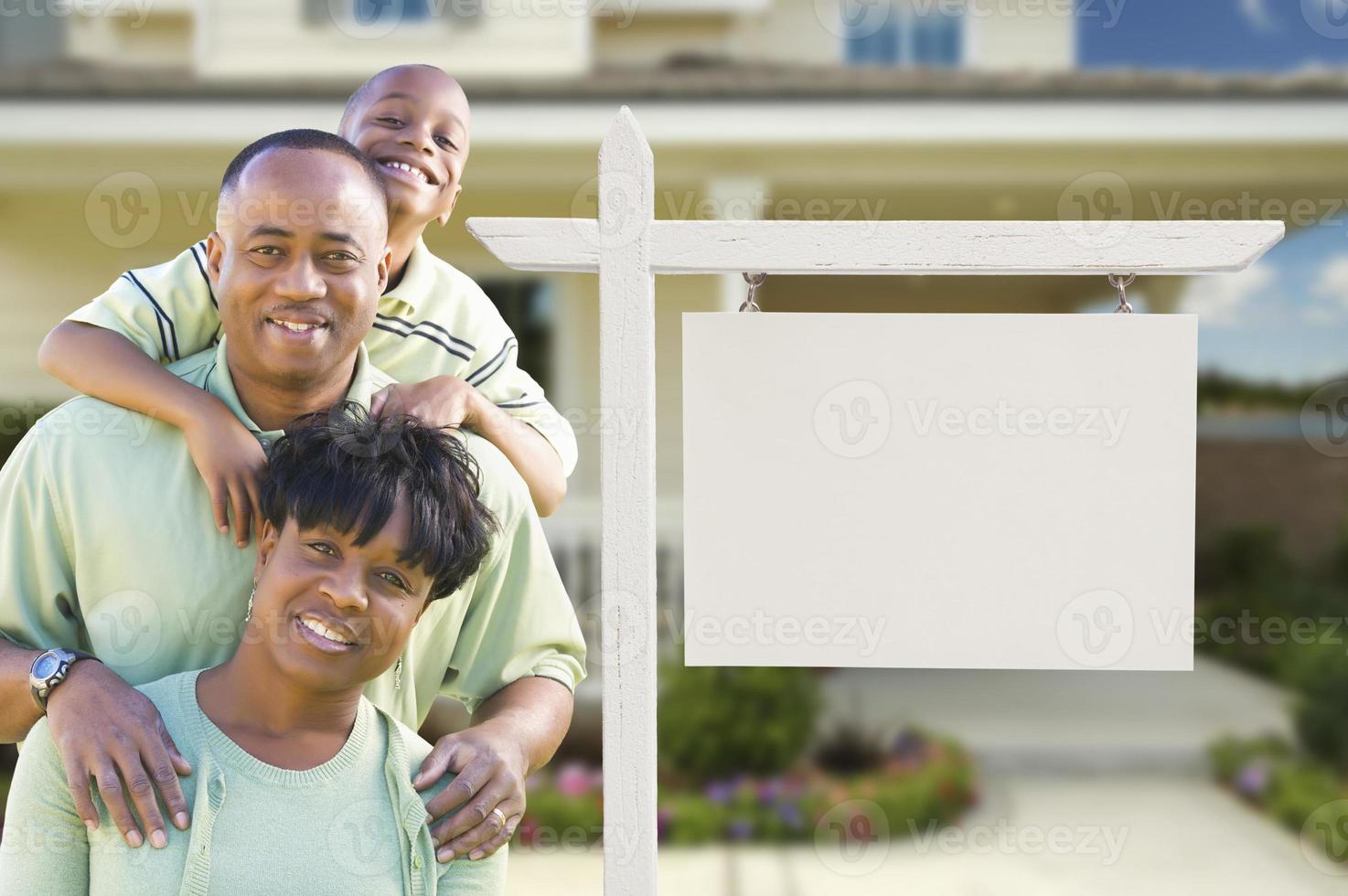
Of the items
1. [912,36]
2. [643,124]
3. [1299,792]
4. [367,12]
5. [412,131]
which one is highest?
[912,36]

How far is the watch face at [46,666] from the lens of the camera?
5.04ft

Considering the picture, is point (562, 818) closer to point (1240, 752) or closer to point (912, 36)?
point (1240, 752)

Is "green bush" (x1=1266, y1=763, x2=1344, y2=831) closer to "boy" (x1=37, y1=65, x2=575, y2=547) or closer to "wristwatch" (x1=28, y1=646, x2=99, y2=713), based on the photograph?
"boy" (x1=37, y1=65, x2=575, y2=547)

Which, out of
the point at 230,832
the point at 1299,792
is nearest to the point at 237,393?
the point at 230,832

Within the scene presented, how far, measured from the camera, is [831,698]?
6.62 meters

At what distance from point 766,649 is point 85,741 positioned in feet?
3.12

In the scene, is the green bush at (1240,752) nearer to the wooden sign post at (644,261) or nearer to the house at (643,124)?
the house at (643,124)

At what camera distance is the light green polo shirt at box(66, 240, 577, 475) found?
1.72 m

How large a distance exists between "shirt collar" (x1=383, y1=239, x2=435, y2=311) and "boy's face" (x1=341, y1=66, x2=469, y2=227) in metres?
0.07

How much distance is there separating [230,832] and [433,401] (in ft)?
2.08

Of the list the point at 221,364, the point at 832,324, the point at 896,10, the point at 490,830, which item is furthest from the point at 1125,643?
the point at 896,10

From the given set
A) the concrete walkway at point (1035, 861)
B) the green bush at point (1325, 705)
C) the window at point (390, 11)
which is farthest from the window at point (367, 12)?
the green bush at point (1325, 705)

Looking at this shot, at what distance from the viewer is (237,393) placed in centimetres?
166

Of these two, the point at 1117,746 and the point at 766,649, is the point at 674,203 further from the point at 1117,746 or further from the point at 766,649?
the point at 766,649
